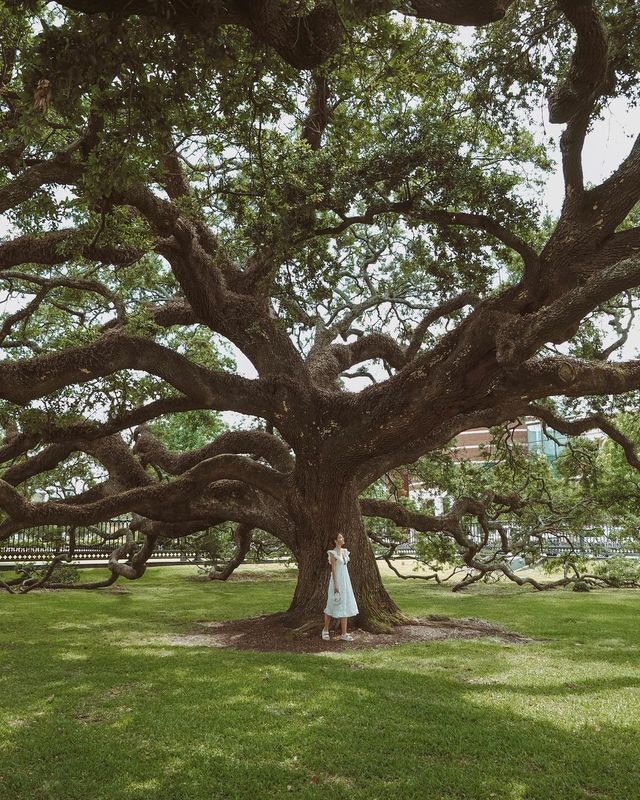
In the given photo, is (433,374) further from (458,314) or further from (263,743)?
(263,743)

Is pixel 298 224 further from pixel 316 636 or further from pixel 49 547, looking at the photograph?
pixel 49 547

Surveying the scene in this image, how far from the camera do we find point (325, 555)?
10.8 m

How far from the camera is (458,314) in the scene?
1265 cm

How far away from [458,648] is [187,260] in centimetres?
665

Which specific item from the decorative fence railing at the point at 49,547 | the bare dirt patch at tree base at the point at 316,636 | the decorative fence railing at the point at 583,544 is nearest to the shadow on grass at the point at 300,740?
the bare dirt patch at tree base at the point at 316,636

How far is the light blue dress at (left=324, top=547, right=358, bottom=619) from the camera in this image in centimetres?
988

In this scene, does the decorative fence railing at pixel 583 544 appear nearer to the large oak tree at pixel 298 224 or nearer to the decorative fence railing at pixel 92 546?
the decorative fence railing at pixel 92 546

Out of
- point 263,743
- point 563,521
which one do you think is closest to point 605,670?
point 263,743

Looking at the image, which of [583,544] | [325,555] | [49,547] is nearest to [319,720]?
[325,555]

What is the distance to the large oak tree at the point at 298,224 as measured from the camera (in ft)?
15.0

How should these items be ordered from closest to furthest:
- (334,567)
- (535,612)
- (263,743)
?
(263,743), (334,567), (535,612)

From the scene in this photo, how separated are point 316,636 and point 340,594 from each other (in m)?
0.70

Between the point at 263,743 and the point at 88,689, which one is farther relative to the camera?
the point at 88,689

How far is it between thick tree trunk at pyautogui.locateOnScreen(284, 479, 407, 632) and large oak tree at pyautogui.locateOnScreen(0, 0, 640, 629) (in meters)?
0.04
